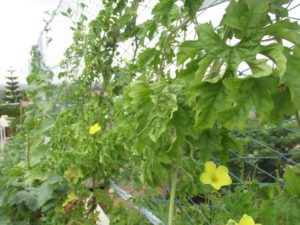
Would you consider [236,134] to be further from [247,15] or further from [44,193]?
[44,193]

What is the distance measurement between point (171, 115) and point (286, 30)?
0.26 metres

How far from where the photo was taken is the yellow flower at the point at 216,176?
91 cm

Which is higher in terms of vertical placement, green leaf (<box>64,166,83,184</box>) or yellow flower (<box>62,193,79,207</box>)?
green leaf (<box>64,166,83,184</box>)

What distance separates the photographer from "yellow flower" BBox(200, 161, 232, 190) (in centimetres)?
91

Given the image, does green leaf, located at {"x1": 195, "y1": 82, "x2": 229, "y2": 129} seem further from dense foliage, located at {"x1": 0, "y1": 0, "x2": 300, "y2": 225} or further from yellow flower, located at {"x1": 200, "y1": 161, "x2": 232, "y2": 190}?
yellow flower, located at {"x1": 200, "y1": 161, "x2": 232, "y2": 190}

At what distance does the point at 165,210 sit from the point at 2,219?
37.5 inches

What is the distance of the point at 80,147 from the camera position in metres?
1.77

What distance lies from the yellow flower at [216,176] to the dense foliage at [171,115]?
2 cm

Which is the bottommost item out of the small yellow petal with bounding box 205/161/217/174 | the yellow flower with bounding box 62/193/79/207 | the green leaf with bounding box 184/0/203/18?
the yellow flower with bounding box 62/193/79/207

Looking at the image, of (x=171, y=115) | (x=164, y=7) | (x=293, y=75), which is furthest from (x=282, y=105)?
(x=164, y=7)

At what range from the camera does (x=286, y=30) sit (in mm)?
626

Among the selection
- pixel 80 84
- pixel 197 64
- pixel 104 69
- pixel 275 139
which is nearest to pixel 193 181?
pixel 197 64

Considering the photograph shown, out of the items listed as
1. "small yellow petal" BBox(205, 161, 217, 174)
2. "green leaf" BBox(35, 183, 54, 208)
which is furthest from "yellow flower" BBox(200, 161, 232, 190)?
"green leaf" BBox(35, 183, 54, 208)

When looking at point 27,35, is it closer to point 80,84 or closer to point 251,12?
point 80,84
